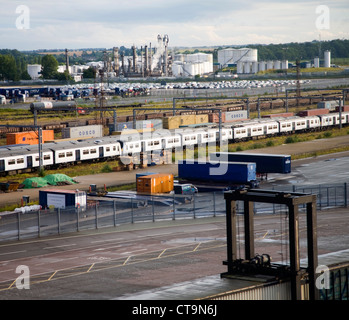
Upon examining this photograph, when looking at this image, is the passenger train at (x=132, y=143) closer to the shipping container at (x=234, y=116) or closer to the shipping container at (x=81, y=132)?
the shipping container at (x=81, y=132)

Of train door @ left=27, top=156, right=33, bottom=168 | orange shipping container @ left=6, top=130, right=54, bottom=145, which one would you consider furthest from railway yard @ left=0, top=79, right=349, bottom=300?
orange shipping container @ left=6, top=130, right=54, bottom=145

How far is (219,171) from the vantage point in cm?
6325

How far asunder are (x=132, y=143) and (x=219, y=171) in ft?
77.3

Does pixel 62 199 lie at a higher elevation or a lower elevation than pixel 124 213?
higher

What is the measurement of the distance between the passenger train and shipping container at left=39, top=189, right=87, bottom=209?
1932 cm

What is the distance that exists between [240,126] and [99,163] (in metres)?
27.2

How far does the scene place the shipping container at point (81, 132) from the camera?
3819 inches

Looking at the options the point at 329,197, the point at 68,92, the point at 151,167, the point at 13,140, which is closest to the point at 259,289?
the point at 329,197

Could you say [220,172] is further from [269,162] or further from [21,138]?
[21,138]

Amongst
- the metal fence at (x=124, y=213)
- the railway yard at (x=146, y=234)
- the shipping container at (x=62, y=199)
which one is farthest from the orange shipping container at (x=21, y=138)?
the metal fence at (x=124, y=213)

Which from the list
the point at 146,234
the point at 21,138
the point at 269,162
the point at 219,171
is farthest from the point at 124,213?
the point at 21,138

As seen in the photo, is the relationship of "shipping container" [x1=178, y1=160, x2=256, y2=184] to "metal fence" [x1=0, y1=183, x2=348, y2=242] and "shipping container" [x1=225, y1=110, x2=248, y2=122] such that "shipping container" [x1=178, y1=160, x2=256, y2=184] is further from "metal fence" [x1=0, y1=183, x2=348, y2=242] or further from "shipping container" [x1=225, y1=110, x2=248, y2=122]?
"shipping container" [x1=225, y1=110, x2=248, y2=122]

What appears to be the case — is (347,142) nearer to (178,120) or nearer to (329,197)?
(178,120)

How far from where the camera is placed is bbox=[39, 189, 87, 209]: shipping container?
167 ft
